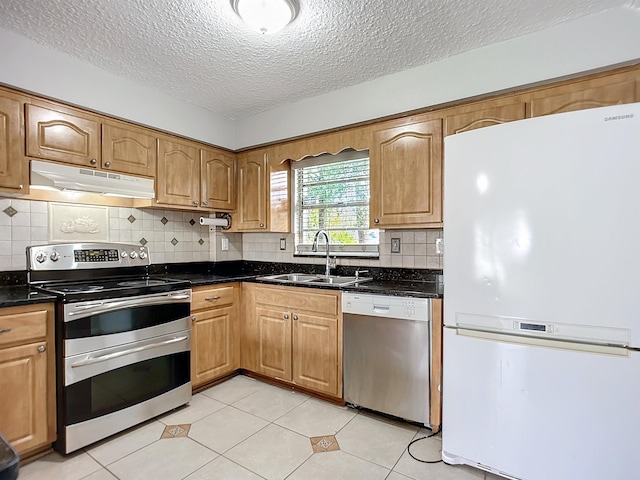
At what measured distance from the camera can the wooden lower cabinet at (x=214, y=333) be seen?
260 centimetres

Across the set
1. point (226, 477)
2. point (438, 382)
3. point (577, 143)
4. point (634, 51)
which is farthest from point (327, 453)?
point (634, 51)

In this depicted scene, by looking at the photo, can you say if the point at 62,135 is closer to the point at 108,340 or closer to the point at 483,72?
the point at 108,340

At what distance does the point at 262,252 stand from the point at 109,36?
2157 mm

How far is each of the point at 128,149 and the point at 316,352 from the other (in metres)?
2.05

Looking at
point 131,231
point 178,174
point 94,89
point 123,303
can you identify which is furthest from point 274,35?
point 131,231

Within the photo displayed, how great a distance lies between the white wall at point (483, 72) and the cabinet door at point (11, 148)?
175 centimetres

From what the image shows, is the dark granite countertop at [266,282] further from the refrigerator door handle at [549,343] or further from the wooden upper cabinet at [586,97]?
the wooden upper cabinet at [586,97]

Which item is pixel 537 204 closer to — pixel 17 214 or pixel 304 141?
pixel 304 141

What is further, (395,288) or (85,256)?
(85,256)

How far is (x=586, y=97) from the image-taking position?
1829 millimetres

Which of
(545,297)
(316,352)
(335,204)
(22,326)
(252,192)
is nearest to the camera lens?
(545,297)

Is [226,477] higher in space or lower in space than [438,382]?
lower

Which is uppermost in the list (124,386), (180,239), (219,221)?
(219,221)

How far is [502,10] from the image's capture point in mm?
1736
